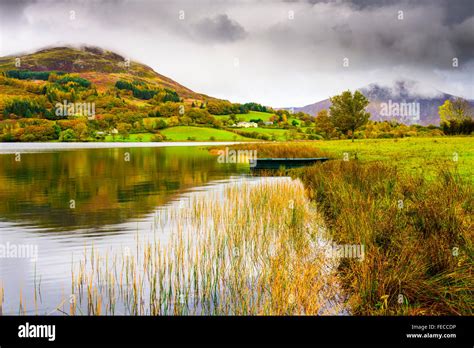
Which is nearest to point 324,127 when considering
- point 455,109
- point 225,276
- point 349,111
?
point 349,111

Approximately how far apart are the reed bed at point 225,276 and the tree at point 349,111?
63081 mm

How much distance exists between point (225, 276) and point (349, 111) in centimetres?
6968

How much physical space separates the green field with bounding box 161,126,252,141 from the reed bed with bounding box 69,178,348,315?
98722 mm

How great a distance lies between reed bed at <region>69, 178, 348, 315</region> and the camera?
720 cm

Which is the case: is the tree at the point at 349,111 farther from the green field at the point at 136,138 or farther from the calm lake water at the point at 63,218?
the green field at the point at 136,138

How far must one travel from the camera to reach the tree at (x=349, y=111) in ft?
241

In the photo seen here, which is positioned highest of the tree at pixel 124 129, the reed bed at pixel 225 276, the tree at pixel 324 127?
the tree at pixel 124 129

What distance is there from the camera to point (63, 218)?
16.2 m

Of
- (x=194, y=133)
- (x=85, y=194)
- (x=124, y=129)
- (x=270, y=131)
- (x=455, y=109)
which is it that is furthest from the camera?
(x=124, y=129)

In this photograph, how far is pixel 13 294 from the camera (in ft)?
27.4

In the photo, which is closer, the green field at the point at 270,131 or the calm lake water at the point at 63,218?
the calm lake water at the point at 63,218

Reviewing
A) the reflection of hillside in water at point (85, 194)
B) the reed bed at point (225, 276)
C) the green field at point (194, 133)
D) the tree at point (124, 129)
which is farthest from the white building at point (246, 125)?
the reed bed at point (225, 276)

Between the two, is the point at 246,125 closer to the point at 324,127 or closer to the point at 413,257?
the point at 324,127
